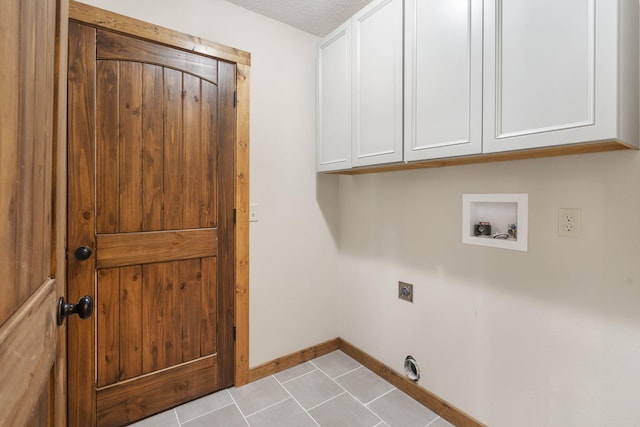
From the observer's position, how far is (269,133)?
216 centimetres

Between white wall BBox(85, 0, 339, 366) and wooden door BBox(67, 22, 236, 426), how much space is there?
20 cm

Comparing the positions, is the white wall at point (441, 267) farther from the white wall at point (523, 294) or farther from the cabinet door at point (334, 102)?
the cabinet door at point (334, 102)

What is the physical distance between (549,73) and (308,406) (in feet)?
6.67

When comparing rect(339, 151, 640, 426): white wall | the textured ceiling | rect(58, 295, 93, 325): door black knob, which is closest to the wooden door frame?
the textured ceiling

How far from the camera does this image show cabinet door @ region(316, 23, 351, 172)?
197 cm

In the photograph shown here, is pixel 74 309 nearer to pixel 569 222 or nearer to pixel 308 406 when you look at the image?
pixel 308 406

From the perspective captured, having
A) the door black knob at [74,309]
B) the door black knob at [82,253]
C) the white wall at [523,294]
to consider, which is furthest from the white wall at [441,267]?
the door black knob at [74,309]

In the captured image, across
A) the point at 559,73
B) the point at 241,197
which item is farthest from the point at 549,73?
the point at 241,197

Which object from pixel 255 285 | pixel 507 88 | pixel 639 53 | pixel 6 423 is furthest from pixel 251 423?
pixel 639 53

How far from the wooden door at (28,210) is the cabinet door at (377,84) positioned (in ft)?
4.55

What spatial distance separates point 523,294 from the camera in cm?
144

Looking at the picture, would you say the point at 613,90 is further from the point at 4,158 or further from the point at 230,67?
the point at 230,67

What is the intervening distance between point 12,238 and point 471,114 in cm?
149

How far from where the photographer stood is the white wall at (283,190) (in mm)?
2082
